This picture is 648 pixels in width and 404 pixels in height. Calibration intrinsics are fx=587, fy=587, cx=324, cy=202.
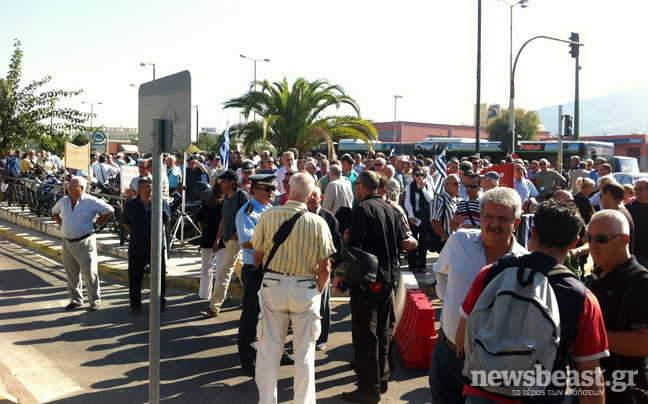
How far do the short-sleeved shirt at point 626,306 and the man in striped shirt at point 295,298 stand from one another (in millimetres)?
2123

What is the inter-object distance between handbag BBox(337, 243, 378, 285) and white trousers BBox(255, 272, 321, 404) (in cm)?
51

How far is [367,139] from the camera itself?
22.2m

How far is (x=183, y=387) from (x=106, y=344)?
1.68 meters

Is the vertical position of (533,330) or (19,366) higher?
(533,330)

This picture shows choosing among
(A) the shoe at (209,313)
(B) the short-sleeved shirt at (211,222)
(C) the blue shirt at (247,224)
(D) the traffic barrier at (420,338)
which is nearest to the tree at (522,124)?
(B) the short-sleeved shirt at (211,222)

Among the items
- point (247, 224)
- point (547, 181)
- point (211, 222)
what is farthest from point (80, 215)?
point (547, 181)

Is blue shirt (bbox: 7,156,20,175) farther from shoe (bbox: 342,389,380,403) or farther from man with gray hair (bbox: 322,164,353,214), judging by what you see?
shoe (bbox: 342,389,380,403)

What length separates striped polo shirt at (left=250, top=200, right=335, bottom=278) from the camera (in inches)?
182

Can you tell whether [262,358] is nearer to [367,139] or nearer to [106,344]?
[106,344]

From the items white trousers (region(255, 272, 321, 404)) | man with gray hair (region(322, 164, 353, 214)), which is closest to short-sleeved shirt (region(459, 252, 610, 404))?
white trousers (region(255, 272, 321, 404))

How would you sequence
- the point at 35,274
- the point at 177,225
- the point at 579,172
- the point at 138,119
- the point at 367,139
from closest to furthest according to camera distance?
→ the point at 138,119
the point at 35,274
the point at 177,225
the point at 579,172
the point at 367,139

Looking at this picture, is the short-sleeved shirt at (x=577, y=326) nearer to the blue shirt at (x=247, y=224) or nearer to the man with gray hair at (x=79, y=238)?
the blue shirt at (x=247, y=224)

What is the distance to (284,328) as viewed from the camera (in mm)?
4699

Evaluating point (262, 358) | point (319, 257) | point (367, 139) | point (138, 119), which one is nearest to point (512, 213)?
point (319, 257)
